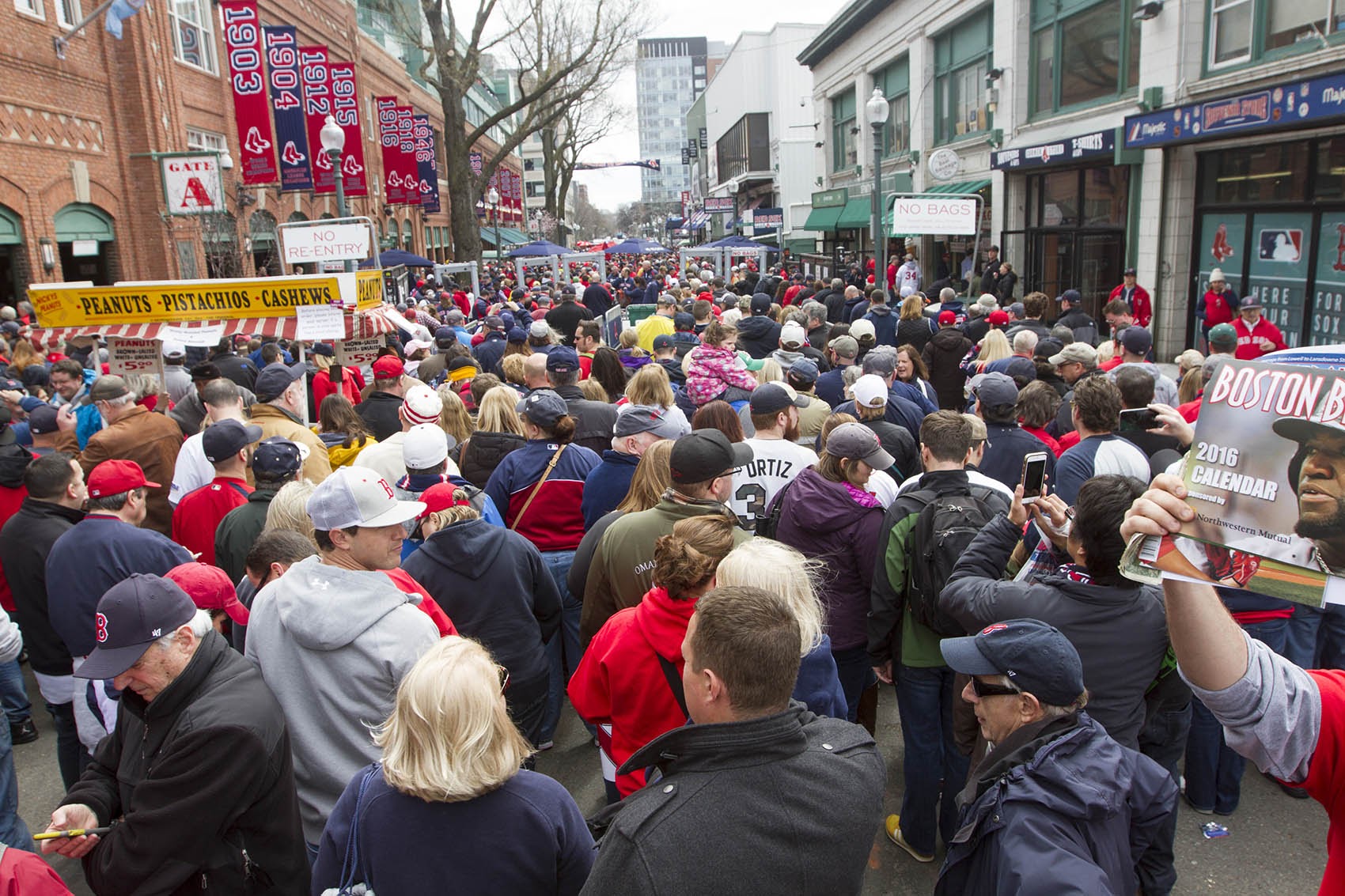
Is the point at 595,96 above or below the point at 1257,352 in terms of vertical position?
above

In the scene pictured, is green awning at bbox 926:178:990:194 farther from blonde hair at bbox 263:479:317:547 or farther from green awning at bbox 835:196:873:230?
blonde hair at bbox 263:479:317:547

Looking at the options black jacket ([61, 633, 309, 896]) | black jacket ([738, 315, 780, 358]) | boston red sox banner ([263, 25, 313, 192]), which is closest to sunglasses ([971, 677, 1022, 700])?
black jacket ([61, 633, 309, 896])

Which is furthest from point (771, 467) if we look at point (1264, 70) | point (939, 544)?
point (1264, 70)

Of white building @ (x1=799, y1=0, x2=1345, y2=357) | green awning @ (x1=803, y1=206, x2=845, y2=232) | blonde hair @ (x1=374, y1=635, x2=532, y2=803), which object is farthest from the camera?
green awning @ (x1=803, y1=206, x2=845, y2=232)

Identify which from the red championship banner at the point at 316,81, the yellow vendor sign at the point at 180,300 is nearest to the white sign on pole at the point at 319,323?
the yellow vendor sign at the point at 180,300

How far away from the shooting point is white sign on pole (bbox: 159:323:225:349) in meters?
8.17

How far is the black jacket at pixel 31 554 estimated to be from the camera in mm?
4734

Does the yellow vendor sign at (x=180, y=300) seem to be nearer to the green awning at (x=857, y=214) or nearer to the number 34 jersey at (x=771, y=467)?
the number 34 jersey at (x=771, y=467)

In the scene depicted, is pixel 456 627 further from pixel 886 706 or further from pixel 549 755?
pixel 886 706

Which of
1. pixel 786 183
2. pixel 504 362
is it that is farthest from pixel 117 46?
pixel 786 183

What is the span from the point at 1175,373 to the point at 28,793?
48.8 feet

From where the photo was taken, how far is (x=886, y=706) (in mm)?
5629

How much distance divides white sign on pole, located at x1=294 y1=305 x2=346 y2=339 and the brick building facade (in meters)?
11.6

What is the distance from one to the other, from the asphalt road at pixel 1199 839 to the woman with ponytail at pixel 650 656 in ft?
5.49
